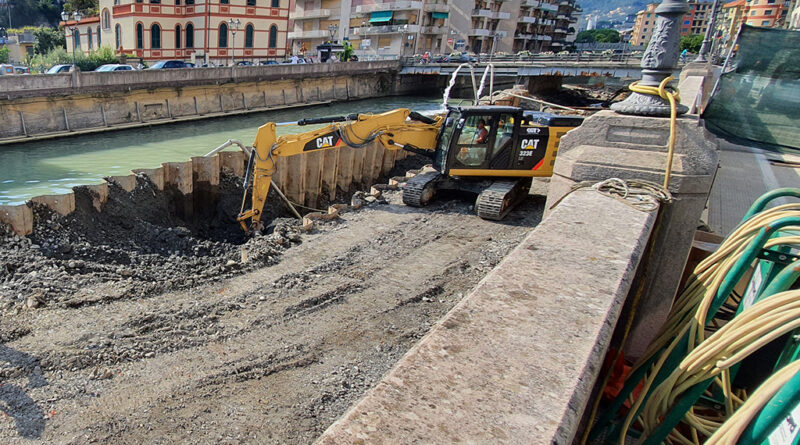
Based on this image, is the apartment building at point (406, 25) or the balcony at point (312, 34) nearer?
the apartment building at point (406, 25)

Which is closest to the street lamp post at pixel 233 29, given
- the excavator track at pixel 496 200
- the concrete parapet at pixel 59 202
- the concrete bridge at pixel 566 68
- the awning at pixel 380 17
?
the concrete bridge at pixel 566 68

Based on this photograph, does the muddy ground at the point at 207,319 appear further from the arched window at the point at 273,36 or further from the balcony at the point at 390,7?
the balcony at the point at 390,7

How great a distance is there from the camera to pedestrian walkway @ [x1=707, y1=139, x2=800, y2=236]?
21.1ft

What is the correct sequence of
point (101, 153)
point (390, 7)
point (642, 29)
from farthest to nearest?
point (642, 29) < point (390, 7) < point (101, 153)

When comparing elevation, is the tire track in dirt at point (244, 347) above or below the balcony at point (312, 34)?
below

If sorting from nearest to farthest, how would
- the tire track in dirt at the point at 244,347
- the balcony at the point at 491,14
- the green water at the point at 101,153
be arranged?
the tire track in dirt at the point at 244,347, the green water at the point at 101,153, the balcony at the point at 491,14

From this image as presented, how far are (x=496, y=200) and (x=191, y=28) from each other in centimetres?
4460

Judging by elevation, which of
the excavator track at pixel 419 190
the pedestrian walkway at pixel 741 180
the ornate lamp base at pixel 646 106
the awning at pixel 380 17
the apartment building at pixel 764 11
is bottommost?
the excavator track at pixel 419 190

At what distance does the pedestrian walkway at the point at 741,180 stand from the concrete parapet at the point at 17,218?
1026 centimetres

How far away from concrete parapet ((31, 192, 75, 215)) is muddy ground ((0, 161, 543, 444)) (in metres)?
0.19

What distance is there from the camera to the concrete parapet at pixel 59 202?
9.20 metres

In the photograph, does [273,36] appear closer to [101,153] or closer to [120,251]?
[101,153]

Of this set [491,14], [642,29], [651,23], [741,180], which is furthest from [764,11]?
[741,180]

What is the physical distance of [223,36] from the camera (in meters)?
47.3
